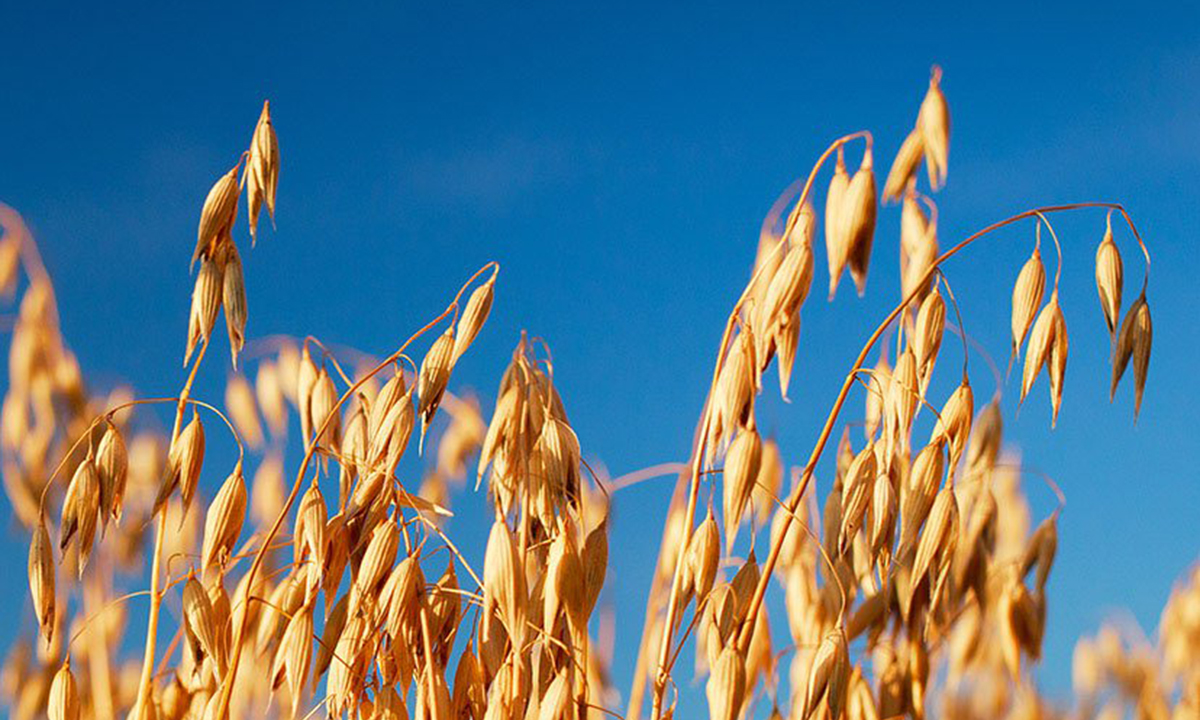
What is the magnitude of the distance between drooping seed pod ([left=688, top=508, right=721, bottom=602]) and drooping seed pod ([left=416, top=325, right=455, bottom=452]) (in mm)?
281

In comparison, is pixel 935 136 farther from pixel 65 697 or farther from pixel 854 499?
pixel 65 697

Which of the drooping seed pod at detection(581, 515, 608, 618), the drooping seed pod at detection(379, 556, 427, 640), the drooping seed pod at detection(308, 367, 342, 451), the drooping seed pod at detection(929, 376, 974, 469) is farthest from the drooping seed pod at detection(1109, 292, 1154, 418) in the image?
the drooping seed pod at detection(308, 367, 342, 451)

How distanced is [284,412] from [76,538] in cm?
60

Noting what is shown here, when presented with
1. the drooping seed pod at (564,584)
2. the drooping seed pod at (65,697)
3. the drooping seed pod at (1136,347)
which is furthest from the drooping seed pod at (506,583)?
the drooping seed pod at (1136,347)

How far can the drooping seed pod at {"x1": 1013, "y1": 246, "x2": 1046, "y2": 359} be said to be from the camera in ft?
4.17

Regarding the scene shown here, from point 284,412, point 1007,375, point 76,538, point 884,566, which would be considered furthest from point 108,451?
point 1007,375

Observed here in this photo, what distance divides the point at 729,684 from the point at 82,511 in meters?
0.68

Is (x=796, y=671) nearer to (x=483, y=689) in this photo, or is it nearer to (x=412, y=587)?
(x=483, y=689)

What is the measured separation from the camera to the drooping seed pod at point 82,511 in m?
1.26

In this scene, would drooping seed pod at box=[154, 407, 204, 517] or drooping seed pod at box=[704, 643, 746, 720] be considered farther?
drooping seed pod at box=[154, 407, 204, 517]

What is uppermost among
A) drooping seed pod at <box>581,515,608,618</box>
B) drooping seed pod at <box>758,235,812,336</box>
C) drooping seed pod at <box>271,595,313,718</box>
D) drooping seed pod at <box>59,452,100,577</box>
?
drooping seed pod at <box>758,235,812,336</box>

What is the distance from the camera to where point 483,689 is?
1.23 m

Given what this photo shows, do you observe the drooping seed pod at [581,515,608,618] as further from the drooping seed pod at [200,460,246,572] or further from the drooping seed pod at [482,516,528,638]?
the drooping seed pod at [200,460,246,572]

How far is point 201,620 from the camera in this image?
46.0 inches
